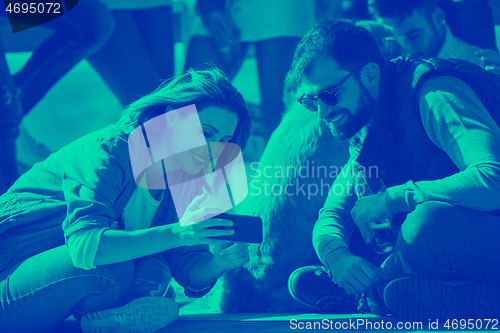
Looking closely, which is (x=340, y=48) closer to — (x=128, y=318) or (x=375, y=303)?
(x=375, y=303)

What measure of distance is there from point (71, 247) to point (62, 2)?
1.05 meters

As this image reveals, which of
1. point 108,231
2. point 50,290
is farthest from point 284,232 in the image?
point 50,290

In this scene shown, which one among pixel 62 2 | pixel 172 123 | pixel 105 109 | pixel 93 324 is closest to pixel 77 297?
pixel 93 324

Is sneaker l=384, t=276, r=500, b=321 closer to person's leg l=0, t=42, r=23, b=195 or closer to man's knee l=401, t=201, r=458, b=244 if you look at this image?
man's knee l=401, t=201, r=458, b=244

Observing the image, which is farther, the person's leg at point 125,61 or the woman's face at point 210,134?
the person's leg at point 125,61

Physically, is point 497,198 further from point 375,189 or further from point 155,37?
point 155,37

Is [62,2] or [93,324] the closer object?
[93,324]

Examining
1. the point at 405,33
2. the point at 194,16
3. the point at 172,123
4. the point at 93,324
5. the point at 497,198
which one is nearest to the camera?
the point at 497,198

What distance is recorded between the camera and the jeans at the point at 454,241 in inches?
49.5

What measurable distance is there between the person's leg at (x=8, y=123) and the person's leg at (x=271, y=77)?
890 mm

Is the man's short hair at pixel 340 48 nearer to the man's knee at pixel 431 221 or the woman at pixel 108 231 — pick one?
the woman at pixel 108 231

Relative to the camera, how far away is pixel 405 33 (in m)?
1.70

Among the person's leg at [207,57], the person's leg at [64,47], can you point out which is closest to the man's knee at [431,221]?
the person's leg at [207,57]

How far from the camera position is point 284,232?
5.38ft
